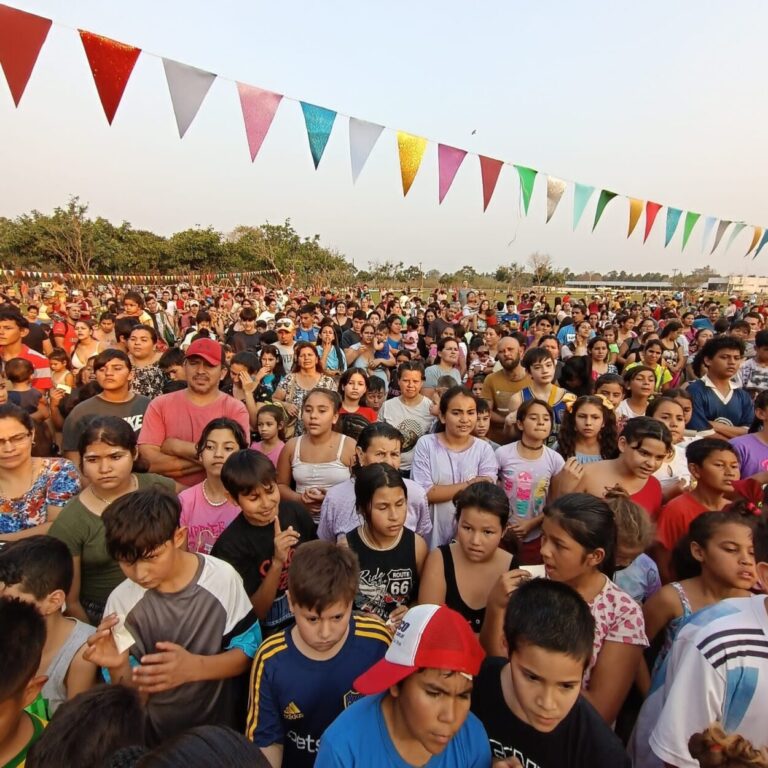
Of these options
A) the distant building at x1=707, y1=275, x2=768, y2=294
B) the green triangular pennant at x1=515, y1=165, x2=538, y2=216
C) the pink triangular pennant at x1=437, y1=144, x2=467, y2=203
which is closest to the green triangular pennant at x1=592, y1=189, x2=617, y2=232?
the green triangular pennant at x1=515, y1=165, x2=538, y2=216

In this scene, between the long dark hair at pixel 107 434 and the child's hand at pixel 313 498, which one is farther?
the child's hand at pixel 313 498

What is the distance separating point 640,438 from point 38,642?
9.01ft

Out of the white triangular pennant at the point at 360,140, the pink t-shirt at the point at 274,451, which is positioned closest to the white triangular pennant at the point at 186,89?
the white triangular pennant at the point at 360,140

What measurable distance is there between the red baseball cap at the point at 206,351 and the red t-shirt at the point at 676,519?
275 centimetres

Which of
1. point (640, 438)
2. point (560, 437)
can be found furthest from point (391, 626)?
point (560, 437)

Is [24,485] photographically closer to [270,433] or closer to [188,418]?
[188,418]

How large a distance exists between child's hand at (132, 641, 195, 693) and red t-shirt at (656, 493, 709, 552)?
2276 millimetres

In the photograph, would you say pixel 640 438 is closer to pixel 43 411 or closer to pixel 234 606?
pixel 234 606

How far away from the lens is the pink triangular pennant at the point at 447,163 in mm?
7414

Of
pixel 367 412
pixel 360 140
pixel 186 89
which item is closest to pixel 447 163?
pixel 360 140

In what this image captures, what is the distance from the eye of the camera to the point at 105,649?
4.96 feet

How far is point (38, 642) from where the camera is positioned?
4.34ft

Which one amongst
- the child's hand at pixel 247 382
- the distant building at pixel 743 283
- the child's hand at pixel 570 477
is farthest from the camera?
the distant building at pixel 743 283

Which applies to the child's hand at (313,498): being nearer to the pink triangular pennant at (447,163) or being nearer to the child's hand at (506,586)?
the child's hand at (506,586)
